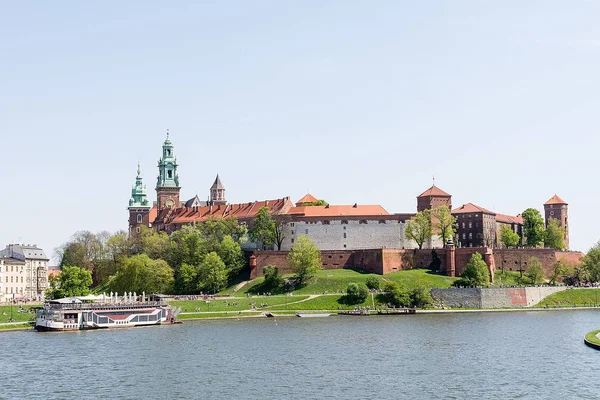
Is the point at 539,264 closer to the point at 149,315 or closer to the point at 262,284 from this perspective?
the point at 262,284

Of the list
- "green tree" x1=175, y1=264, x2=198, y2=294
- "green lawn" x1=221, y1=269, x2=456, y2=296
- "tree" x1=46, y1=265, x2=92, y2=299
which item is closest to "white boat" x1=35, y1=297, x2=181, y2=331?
"tree" x1=46, y1=265, x2=92, y2=299

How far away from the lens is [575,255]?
11925 centimetres

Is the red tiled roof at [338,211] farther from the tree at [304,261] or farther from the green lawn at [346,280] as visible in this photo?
the tree at [304,261]

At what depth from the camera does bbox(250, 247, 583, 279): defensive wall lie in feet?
357

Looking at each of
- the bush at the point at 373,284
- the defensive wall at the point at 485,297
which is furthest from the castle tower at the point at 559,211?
the bush at the point at 373,284

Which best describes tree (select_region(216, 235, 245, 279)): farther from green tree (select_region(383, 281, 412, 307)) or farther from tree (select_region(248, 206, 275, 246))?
green tree (select_region(383, 281, 412, 307))

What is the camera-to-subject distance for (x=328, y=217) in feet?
396

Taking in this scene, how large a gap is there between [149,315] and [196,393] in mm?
39659

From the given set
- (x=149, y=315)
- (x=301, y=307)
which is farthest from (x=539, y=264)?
(x=149, y=315)

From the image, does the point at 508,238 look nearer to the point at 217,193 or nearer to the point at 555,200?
the point at 555,200

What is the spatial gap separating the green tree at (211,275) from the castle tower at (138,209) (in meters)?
42.9

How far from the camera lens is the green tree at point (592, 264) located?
354ft

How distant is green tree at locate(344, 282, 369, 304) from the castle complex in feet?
80.2

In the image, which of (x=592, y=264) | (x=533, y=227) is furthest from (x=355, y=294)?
(x=533, y=227)
